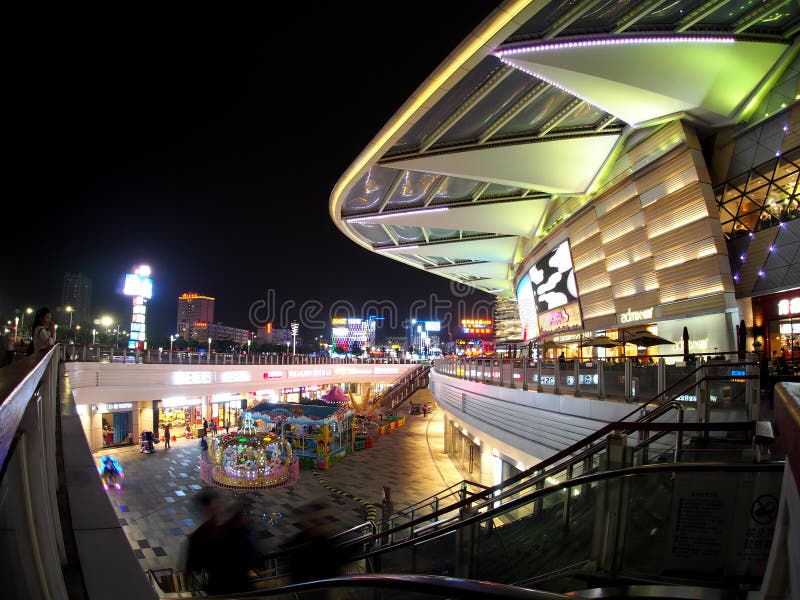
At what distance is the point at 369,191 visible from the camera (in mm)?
27062

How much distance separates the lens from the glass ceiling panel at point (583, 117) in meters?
20.5

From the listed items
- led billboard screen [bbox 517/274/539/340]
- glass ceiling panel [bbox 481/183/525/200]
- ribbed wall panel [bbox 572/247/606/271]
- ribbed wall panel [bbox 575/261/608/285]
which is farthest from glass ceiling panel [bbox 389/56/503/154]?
led billboard screen [bbox 517/274/539/340]

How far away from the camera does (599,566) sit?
143 inches

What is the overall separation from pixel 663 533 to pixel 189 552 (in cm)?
856

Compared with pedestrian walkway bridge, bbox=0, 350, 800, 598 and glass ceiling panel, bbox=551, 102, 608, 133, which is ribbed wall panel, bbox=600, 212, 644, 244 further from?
pedestrian walkway bridge, bbox=0, 350, 800, 598

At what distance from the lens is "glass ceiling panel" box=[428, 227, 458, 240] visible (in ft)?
127

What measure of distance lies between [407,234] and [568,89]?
2266 centimetres

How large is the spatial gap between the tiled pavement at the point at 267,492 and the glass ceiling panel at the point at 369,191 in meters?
14.5

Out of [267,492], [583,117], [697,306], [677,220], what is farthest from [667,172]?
[267,492]

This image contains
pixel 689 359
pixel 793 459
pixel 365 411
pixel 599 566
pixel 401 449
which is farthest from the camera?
pixel 365 411

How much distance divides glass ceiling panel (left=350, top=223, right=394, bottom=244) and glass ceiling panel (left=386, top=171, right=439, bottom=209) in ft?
17.9

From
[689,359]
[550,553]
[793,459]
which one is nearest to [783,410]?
[793,459]

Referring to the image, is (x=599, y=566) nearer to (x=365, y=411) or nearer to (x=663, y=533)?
(x=663, y=533)

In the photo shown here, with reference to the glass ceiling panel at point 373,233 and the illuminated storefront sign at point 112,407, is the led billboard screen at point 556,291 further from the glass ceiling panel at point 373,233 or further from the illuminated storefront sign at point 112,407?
the illuminated storefront sign at point 112,407
